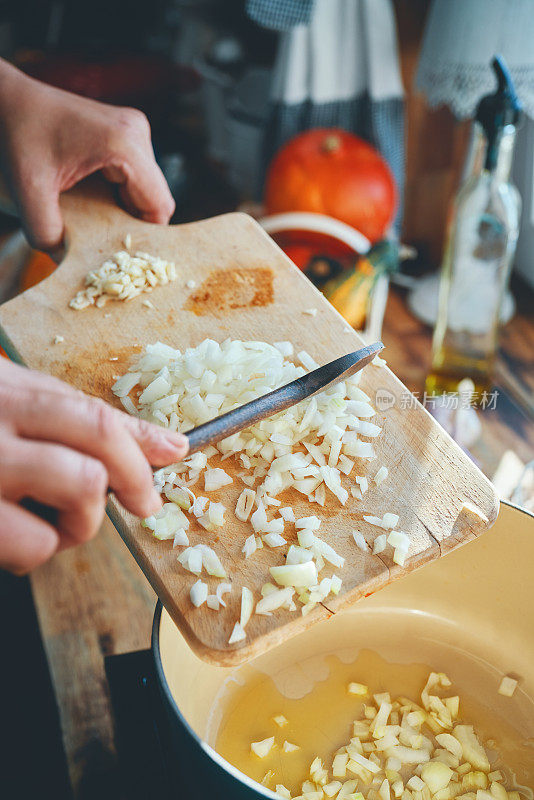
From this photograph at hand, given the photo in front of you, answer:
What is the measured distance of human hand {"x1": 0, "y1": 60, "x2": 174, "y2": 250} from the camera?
31.3 inches

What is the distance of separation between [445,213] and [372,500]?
4.07ft

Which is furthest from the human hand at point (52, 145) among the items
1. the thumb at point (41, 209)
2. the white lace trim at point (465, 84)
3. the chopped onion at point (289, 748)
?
the white lace trim at point (465, 84)

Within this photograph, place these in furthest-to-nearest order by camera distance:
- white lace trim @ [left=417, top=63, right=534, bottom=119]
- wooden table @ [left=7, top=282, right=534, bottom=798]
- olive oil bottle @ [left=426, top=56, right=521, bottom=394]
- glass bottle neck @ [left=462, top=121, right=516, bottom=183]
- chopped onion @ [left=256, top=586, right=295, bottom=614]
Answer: white lace trim @ [left=417, top=63, right=534, bottom=119] → olive oil bottle @ [left=426, top=56, right=521, bottom=394] → glass bottle neck @ [left=462, top=121, right=516, bottom=183] → wooden table @ [left=7, top=282, right=534, bottom=798] → chopped onion @ [left=256, top=586, right=295, bottom=614]

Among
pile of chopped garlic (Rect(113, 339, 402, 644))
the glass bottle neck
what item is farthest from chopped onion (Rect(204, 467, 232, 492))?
the glass bottle neck

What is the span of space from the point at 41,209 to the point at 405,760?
2.10 feet

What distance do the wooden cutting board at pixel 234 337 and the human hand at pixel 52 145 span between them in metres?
0.04

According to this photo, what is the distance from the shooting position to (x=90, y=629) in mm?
748

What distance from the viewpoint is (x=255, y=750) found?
582 mm

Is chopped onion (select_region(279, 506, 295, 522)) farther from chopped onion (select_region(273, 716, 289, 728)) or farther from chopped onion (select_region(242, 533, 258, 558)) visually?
chopped onion (select_region(273, 716, 289, 728))

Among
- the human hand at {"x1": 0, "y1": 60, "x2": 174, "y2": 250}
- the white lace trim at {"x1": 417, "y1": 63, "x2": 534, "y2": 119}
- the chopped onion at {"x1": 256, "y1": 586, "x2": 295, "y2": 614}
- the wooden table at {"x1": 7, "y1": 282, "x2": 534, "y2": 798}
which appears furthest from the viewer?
the white lace trim at {"x1": 417, "y1": 63, "x2": 534, "y2": 119}

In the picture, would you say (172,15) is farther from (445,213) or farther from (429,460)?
(429,460)

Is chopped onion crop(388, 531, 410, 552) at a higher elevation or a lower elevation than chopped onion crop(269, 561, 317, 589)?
higher

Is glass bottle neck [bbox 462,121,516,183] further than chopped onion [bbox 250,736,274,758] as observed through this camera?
Yes

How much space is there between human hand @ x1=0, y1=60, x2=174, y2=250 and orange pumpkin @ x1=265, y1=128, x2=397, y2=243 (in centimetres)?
62
